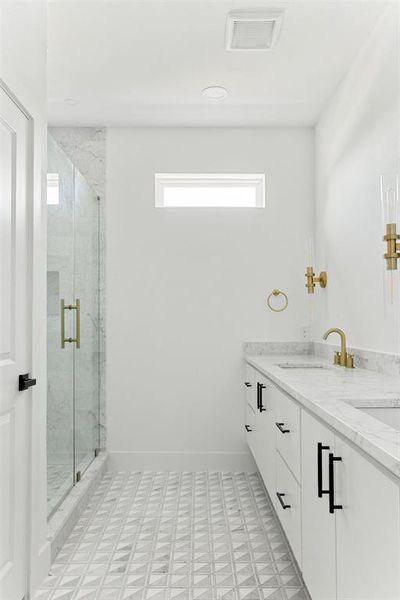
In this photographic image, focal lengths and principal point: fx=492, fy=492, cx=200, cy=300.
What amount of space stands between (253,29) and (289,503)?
7.30 feet

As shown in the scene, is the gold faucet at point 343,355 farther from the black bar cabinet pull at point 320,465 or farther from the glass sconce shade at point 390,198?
the black bar cabinet pull at point 320,465

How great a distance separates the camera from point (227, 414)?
365 centimetres

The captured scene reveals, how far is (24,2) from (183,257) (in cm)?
203

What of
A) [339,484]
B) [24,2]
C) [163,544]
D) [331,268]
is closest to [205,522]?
[163,544]

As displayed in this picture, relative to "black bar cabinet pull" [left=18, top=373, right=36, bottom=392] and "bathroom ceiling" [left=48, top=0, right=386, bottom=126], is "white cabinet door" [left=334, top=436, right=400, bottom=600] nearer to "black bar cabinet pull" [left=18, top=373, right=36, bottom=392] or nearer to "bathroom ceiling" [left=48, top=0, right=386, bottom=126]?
"black bar cabinet pull" [left=18, top=373, right=36, bottom=392]

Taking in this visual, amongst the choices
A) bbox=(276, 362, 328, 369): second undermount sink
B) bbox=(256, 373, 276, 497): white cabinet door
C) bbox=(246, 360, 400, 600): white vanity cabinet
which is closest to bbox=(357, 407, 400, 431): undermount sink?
bbox=(246, 360, 400, 600): white vanity cabinet

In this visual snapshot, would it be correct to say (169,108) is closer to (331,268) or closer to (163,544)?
(331,268)

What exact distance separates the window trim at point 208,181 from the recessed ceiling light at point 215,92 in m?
0.66

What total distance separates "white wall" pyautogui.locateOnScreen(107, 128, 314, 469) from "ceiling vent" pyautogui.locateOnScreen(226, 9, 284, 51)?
1150 mm

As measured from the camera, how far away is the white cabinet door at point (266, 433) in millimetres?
2426

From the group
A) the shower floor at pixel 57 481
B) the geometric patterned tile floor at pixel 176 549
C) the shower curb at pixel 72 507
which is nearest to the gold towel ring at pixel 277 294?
the geometric patterned tile floor at pixel 176 549

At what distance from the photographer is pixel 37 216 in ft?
6.70

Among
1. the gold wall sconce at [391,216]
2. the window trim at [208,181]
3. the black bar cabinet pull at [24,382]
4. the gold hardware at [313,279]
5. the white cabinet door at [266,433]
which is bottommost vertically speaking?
the white cabinet door at [266,433]

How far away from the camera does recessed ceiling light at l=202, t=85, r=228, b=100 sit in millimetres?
3072
